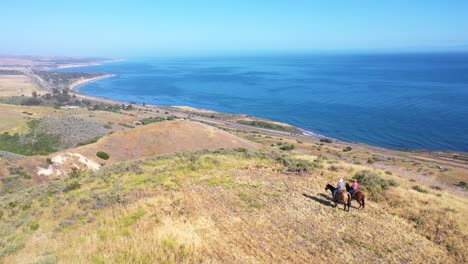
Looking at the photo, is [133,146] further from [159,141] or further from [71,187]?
[71,187]

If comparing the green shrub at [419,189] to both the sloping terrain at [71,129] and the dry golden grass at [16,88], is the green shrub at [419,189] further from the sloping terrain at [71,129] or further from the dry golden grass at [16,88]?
the dry golden grass at [16,88]

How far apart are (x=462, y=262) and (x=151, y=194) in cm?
1448

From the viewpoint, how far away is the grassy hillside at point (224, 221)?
1091 centimetres

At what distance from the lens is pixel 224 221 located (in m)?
13.8

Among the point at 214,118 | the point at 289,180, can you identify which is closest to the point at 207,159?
the point at 289,180

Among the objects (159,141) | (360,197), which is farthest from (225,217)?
(159,141)

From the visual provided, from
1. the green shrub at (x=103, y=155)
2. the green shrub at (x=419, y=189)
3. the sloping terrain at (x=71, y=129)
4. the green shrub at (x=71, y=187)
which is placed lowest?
the sloping terrain at (x=71, y=129)

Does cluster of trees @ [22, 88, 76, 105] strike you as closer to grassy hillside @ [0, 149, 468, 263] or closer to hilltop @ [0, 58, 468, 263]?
hilltop @ [0, 58, 468, 263]

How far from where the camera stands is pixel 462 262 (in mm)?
11898

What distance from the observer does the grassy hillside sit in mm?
10914

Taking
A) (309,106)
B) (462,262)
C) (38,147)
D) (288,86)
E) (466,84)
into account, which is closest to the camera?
(462,262)

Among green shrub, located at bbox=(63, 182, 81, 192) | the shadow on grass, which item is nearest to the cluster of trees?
green shrub, located at bbox=(63, 182, 81, 192)

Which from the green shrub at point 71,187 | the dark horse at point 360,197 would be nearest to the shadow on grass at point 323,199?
the dark horse at point 360,197

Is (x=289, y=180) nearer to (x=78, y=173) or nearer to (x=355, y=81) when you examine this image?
(x=78, y=173)
